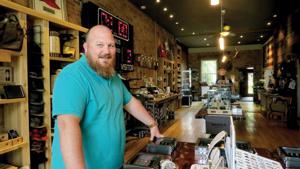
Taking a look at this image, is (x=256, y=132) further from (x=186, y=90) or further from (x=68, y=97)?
(x=186, y=90)

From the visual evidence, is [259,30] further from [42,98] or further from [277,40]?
[42,98]

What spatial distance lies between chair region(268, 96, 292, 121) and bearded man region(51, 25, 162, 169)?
25.3 ft

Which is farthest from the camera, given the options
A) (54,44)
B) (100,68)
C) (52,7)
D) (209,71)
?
(209,71)

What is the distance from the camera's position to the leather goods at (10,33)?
2385mm

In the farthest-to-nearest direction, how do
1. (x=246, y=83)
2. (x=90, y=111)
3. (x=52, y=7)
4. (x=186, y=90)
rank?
(x=246, y=83)
(x=186, y=90)
(x=52, y=7)
(x=90, y=111)

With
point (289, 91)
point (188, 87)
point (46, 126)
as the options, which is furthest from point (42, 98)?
point (188, 87)

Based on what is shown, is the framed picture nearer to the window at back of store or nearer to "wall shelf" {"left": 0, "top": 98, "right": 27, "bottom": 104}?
Result: "wall shelf" {"left": 0, "top": 98, "right": 27, "bottom": 104}

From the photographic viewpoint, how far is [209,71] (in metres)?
17.2

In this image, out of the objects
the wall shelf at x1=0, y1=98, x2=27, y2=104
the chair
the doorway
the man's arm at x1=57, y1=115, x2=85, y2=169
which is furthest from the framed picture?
the doorway

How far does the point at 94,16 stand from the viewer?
4574 millimetres

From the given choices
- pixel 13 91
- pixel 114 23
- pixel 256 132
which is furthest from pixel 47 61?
pixel 256 132

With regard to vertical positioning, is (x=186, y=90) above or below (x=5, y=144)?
above

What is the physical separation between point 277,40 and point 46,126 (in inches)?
407

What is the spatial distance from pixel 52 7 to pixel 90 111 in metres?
2.90
